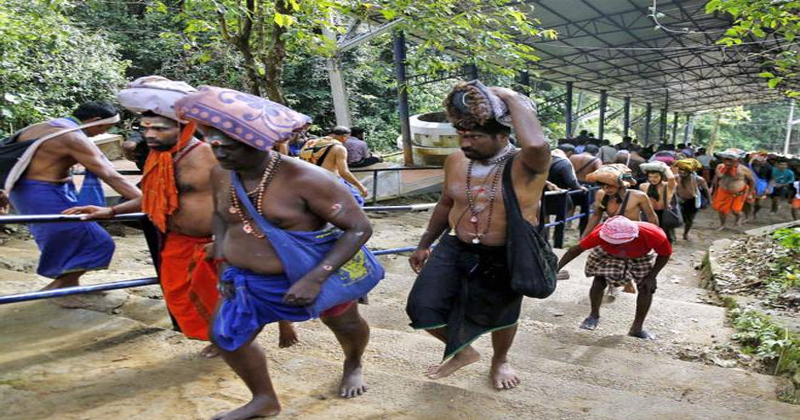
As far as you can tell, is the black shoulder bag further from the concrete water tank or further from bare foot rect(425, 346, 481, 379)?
the concrete water tank

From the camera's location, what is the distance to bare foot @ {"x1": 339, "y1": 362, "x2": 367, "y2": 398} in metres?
2.59

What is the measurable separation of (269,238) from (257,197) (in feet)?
0.59

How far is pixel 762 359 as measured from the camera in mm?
3781

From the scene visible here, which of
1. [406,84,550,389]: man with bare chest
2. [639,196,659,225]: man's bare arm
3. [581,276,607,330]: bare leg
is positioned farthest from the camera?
[639,196,659,225]: man's bare arm

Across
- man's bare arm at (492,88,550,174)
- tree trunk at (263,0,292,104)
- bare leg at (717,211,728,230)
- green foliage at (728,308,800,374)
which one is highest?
tree trunk at (263,0,292,104)

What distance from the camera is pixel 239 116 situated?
2146mm

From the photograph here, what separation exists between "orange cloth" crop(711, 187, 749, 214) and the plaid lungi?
8171 mm

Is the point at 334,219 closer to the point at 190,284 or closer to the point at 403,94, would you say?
the point at 190,284

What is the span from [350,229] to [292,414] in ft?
2.70

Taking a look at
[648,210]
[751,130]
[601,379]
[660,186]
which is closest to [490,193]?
[601,379]

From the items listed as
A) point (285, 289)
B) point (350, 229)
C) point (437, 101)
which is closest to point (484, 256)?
point (350, 229)

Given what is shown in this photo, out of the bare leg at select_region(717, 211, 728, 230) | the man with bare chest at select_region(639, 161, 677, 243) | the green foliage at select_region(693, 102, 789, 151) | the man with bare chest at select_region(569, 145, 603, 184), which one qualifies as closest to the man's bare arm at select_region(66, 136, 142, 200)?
the man with bare chest at select_region(639, 161, 677, 243)

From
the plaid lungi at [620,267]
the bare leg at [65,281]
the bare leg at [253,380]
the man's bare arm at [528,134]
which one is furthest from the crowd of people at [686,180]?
the bare leg at [65,281]

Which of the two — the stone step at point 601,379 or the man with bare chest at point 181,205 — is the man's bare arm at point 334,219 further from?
the stone step at point 601,379
